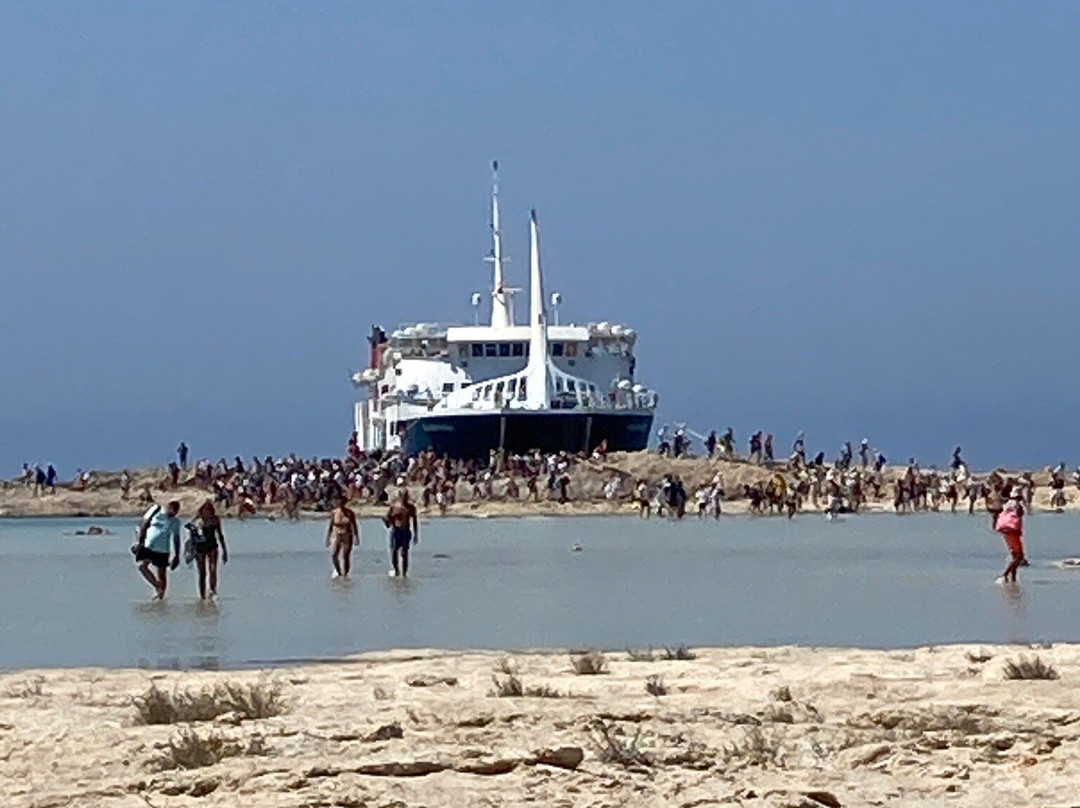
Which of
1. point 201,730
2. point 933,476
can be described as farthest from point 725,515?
point 201,730

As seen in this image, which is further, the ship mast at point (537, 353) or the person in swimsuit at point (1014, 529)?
the ship mast at point (537, 353)

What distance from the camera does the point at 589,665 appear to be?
1275cm

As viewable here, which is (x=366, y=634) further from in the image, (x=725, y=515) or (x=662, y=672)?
(x=725, y=515)

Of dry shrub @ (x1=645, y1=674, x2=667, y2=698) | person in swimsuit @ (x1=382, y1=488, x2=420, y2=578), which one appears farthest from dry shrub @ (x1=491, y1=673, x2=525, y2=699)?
person in swimsuit @ (x1=382, y1=488, x2=420, y2=578)

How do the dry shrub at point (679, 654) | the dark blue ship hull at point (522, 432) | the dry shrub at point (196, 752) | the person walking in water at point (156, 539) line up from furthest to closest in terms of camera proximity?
the dark blue ship hull at point (522, 432) < the person walking in water at point (156, 539) < the dry shrub at point (679, 654) < the dry shrub at point (196, 752)

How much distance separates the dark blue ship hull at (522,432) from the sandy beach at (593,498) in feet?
18.1

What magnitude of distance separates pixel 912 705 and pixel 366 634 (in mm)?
8035

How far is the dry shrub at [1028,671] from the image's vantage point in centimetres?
1139

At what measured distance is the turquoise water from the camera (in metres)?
16.7

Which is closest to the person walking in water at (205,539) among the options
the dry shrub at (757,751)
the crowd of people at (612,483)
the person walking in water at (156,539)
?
the person walking in water at (156,539)

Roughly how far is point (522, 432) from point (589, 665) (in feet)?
175

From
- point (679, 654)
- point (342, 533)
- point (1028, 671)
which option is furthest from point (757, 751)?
point (342, 533)

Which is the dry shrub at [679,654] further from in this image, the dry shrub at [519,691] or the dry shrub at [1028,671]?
the dry shrub at [519,691]

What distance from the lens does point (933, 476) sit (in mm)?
58594
